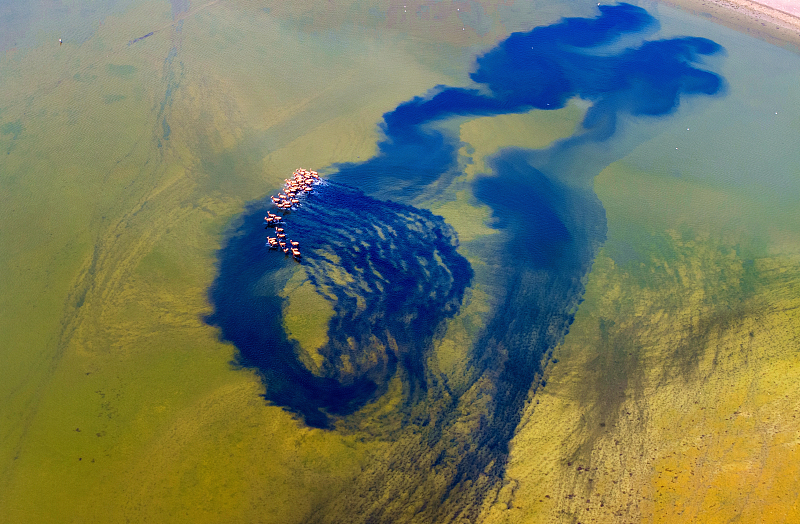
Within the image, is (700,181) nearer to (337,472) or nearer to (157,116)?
(337,472)

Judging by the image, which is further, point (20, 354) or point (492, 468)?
point (20, 354)

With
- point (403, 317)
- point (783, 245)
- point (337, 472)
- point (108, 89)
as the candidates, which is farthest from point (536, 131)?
point (108, 89)

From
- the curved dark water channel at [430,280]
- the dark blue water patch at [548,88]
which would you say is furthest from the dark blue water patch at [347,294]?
the dark blue water patch at [548,88]

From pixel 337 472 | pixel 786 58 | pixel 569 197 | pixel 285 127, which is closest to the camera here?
pixel 337 472

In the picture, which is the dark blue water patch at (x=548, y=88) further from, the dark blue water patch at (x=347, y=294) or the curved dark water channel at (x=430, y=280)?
the dark blue water patch at (x=347, y=294)

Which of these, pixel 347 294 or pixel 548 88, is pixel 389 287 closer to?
pixel 347 294

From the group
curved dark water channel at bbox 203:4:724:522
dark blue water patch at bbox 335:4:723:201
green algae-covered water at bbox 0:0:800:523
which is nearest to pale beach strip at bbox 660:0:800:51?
green algae-covered water at bbox 0:0:800:523
